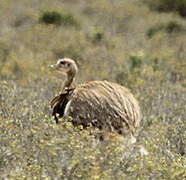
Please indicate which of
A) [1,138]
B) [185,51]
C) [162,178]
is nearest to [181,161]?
[162,178]

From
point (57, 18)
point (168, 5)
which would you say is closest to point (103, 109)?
point (57, 18)

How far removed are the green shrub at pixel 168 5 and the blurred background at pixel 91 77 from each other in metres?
0.03

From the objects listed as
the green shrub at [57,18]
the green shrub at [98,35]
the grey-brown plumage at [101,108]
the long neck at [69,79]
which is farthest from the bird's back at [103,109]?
the green shrub at [57,18]

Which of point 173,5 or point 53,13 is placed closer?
point 53,13

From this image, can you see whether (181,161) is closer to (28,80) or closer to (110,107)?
(110,107)

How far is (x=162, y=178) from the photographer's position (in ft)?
14.5

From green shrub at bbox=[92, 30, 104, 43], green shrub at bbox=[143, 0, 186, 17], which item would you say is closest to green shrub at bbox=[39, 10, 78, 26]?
green shrub at bbox=[92, 30, 104, 43]

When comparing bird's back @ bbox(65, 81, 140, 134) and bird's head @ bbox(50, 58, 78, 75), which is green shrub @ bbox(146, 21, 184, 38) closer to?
bird's head @ bbox(50, 58, 78, 75)

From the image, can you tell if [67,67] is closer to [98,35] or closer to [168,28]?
[98,35]

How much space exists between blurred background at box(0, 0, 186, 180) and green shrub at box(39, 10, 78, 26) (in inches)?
0.9

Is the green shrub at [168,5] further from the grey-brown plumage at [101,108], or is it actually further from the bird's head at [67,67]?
the grey-brown plumage at [101,108]

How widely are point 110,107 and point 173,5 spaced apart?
14988 mm

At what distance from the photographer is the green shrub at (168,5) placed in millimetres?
20078

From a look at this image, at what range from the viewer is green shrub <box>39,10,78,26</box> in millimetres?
16656
